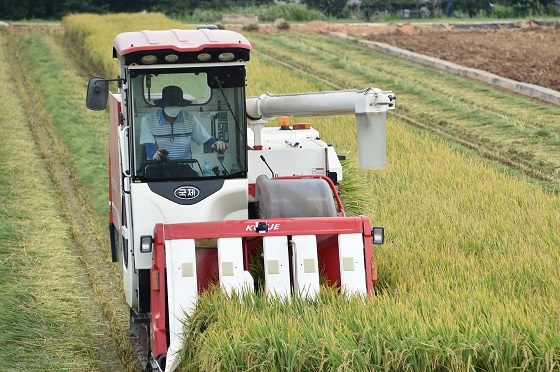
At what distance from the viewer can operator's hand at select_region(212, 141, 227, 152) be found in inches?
311

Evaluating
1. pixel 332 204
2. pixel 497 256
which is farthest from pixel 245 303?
pixel 497 256

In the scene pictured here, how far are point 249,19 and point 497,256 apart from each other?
35347 millimetres

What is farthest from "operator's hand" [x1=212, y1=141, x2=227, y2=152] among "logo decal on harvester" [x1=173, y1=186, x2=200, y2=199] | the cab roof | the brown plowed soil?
the brown plowed soil

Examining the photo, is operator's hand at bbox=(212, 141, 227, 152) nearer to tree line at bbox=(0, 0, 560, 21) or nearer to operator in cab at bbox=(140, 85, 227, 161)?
operator in cab at bbox=(140, 85, 227, 161)

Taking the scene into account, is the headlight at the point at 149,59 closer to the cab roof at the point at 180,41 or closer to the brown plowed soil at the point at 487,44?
the cab roof at the point at 180,41

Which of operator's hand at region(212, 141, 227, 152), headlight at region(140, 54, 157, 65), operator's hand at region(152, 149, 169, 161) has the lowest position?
operator's hand at region(152, 149, 169, 161)

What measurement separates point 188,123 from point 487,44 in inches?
983

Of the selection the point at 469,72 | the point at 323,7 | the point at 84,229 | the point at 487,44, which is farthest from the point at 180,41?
the point at 323,7

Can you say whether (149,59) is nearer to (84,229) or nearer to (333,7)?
(84,229)

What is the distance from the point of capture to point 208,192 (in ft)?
25.7

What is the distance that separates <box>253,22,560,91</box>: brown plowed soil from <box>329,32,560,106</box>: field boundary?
0.43m

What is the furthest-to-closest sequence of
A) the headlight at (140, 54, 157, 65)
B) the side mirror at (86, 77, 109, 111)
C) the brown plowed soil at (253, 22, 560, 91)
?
the brown plowed soil at (253, 22, 560, 91) → the headlight at (140, 54, 157, 65) → the side mirror at (86, 77, 109, 111)

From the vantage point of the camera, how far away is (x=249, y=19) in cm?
4341

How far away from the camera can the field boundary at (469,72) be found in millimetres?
21969
